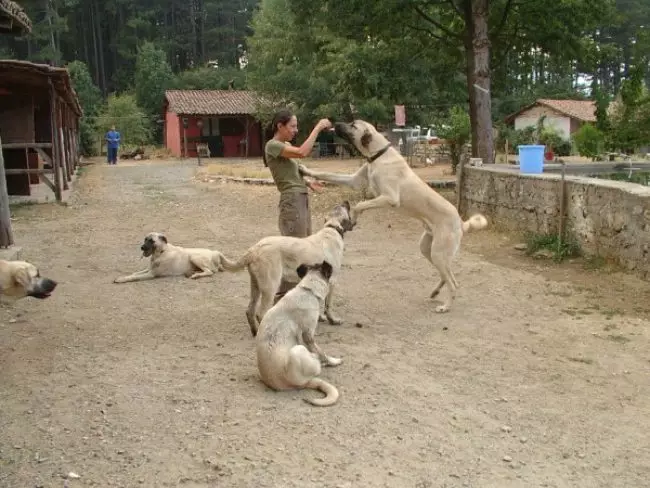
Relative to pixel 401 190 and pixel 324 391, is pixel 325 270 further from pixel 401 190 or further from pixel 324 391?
pixel 401 190

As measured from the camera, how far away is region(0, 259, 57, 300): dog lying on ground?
5309 mm

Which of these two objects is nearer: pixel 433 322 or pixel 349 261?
pixel 433 322

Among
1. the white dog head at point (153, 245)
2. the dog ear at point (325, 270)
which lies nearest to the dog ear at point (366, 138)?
the dog ear at point (325, 270)

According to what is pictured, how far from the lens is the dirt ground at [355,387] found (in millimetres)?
3506

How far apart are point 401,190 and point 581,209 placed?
3387 mm

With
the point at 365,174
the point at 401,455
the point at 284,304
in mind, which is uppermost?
the point at 365,174

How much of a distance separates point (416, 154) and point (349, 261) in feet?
71.3

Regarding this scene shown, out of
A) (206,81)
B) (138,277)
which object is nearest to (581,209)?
(138,277)

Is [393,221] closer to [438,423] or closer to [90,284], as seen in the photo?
[90,284]

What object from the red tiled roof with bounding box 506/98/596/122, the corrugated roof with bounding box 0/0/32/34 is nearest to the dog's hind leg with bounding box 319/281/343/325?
the corrugated roof with bounding box 0/0/32/34

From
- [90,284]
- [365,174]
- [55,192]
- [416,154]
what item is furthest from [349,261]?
[416,154]

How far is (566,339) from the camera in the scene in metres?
5.67

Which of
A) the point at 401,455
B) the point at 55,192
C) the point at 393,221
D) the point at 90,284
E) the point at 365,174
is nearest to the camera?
the point at 401,455

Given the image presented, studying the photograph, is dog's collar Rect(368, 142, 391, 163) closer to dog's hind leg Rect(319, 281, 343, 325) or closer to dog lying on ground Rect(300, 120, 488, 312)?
dog lying on ground Rect(300, 120, 488, 312)
